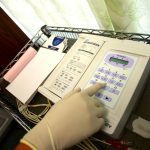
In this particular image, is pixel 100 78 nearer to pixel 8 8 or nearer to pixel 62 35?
pixel 62 35

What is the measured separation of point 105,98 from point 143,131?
5.6 inches

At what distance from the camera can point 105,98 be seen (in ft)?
2.07

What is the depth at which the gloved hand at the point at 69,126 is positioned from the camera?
58 cm

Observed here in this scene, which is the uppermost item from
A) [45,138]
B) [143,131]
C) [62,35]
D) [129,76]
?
[62,35]

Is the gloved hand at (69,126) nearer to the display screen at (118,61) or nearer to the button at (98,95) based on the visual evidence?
the button at (98,95)

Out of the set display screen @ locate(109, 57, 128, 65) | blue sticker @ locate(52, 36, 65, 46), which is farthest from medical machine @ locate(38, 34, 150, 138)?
blue sticker @ locate(52, 36, 65, 46)

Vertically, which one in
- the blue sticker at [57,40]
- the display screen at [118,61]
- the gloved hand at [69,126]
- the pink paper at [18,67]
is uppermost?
the blue sticker at [57,40]

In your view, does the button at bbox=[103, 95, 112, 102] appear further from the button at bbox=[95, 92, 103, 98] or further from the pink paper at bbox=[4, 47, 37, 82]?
the pink paper at bbox=[4, 47, 37, 82]

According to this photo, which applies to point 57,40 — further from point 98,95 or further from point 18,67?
point 98,95

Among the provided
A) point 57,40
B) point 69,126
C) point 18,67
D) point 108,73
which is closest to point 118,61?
point 108,73

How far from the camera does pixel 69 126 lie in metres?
0.58

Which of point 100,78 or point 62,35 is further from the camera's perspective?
point 62,35

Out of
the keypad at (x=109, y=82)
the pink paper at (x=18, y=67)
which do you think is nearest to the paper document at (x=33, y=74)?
the pink paper at (x=18, y=67)

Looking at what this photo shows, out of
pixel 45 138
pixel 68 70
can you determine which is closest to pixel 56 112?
pixel 45 138
